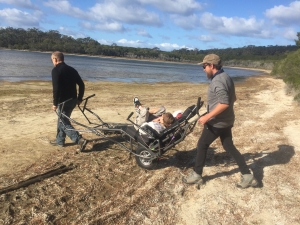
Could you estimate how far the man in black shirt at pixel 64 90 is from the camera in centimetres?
539

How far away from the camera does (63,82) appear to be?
17.9 ft

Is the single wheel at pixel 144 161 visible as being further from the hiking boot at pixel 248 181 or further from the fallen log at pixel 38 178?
the hiking boot at pixel 248 181

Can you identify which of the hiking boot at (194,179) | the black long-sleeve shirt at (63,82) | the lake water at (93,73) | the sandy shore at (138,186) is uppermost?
the black long-sleeve shirt at (63,82)

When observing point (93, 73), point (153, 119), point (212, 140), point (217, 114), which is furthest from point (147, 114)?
point (93, 73)

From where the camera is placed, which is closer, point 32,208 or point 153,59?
point 32,208

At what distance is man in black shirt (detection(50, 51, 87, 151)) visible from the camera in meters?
5.39

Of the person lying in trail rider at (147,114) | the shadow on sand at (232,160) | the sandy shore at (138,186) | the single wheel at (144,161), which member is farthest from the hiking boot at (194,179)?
the person lying in trail rider at (147,114)

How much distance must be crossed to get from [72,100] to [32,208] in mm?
2663

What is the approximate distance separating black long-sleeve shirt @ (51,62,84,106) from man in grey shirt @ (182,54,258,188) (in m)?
2.79

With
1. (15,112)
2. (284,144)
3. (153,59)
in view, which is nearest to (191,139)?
(284,144)

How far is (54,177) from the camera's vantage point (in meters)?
4.49

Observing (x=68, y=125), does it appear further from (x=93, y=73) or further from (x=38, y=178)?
(x=93, y=73)

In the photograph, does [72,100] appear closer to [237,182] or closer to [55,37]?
[237,182]

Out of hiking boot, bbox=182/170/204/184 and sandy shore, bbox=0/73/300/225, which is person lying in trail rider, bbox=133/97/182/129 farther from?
hiking boot, bbox=182/170/204/184
